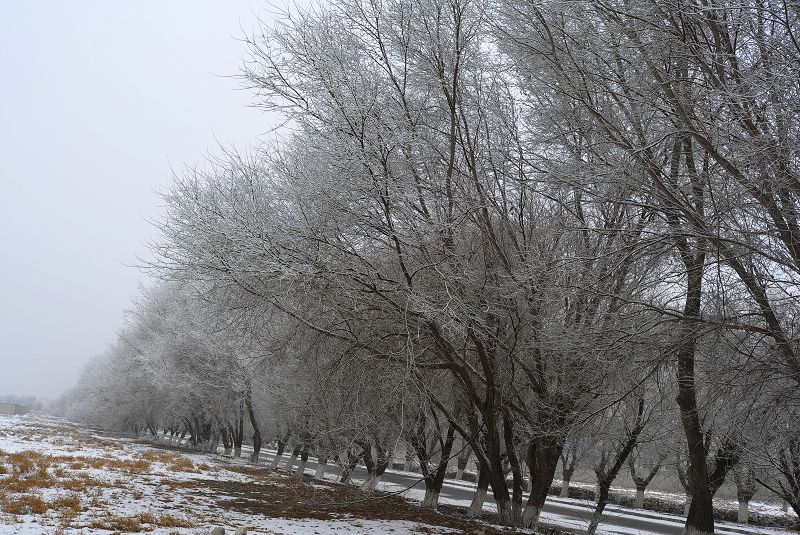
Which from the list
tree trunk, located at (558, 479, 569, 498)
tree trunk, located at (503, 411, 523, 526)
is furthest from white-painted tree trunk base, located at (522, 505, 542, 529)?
tree trunk, located at (558, 479, 569, 498)

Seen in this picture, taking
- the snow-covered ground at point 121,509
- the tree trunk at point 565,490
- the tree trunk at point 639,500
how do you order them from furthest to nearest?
the tree trunk at point 565,490, the tree trunk at point 639,500, the snow-covered ground at point 121,509

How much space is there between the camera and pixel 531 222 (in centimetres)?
1240

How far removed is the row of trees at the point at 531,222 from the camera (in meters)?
7.55

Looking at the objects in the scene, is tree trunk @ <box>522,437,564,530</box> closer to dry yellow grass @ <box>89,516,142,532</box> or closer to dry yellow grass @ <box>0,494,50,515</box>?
dry yellow grass @ <box>89,516,142,532</box>

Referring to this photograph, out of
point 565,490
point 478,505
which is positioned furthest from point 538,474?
point 565,490

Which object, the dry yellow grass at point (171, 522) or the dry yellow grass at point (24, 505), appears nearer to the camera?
the dry yellow grass at point (24, 505)

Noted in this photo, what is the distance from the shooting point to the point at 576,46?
8844 mm

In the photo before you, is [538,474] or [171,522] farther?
[538,474]

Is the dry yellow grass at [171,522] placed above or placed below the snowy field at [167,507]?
above

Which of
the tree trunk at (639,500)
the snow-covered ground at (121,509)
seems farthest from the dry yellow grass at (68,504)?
the tree trunk at (639,500)

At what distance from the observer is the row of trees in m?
7.55

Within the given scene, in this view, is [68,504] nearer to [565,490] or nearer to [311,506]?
[311,506]

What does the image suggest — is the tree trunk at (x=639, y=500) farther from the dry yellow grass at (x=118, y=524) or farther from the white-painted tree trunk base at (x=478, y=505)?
the dry yellow grass at (x=118, y=524)

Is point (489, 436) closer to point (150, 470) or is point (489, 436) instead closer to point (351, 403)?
point (351, 403)
